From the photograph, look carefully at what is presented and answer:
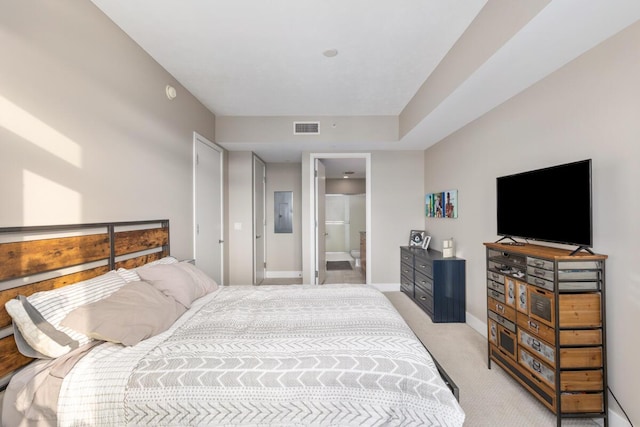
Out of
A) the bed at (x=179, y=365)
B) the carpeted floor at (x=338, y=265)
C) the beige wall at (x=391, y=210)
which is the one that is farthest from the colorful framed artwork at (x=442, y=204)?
the carpeted floor at (x=338, y=265)

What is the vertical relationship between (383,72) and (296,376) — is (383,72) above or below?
above

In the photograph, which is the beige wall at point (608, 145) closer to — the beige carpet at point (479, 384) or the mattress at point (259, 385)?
the beige carpet at point (479, 384)

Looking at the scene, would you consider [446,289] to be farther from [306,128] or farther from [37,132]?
[37,132]

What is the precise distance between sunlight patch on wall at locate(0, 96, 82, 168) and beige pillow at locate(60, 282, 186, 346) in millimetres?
898

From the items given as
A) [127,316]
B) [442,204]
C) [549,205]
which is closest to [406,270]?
[442,204]

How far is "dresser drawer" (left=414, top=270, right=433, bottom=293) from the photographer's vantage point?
3533mm

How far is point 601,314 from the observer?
1.70 metres

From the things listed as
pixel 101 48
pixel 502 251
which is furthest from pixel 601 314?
pixel 101 48

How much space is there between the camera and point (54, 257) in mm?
1593

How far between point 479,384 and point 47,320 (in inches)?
115

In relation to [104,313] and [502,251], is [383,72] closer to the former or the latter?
[502,251]

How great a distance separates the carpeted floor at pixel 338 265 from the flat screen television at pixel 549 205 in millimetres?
4457

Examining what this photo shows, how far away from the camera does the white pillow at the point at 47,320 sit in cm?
131

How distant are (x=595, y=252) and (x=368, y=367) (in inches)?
67.9
